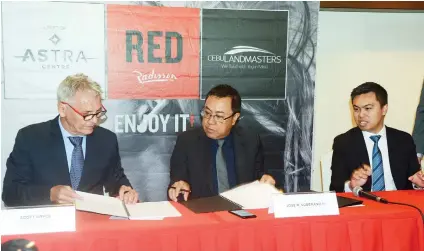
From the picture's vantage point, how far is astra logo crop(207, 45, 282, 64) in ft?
11.6

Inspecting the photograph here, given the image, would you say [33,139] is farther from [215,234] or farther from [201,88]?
[201,88]

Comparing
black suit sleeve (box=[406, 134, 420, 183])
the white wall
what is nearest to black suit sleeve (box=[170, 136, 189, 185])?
black suit sleeve (box=[406, 134, 420, 183])

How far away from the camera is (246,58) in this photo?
3568 mm

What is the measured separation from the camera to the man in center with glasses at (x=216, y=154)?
2.65 metres

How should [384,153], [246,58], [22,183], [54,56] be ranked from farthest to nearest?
[246,58] < [54,56] < [384,153] < [22,183]

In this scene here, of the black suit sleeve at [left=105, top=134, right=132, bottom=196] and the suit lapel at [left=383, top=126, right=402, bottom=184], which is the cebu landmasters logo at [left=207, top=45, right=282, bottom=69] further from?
the black suit sleeve at [left=105, top=134, right=132, bottom=196]

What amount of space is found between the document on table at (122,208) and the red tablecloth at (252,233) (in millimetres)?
43

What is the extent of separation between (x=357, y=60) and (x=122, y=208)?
9.43 feet

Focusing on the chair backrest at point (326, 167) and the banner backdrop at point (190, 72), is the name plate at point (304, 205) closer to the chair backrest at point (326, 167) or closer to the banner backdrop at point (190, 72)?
the chair backrest at point (326, 167)

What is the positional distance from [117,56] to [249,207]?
68.0 inches

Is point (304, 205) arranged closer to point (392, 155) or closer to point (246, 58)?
point (392, 155)

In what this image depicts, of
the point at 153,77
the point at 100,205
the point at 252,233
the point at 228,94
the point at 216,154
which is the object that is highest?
the point at 153,77

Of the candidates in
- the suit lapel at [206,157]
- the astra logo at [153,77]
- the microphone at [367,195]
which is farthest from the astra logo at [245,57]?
the microphone at [367,195]

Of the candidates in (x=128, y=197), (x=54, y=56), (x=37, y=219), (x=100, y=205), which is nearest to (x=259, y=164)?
(x=128, y=197)
